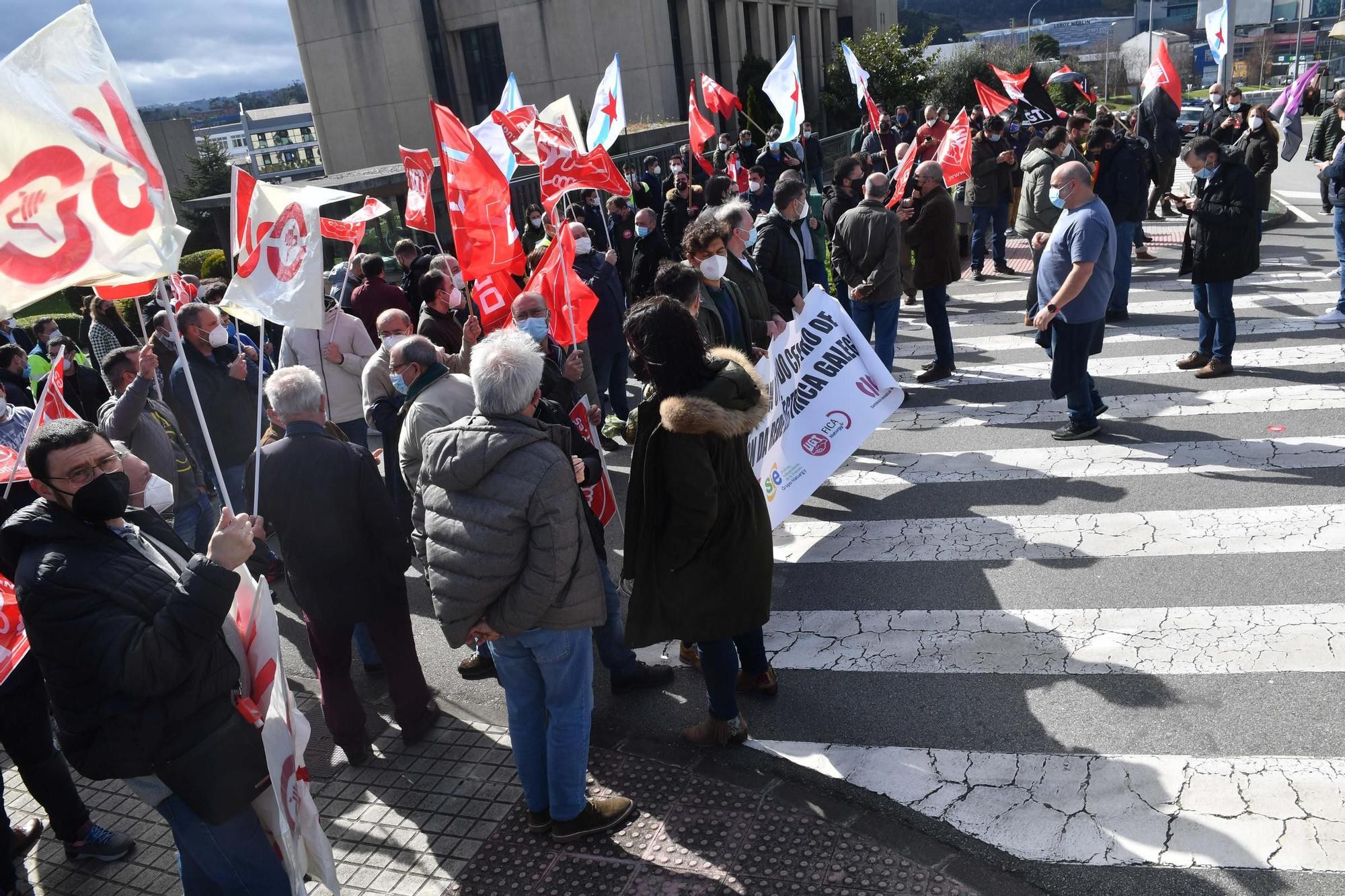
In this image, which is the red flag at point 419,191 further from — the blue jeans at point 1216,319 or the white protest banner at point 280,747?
the blue jeans at point 1216,319

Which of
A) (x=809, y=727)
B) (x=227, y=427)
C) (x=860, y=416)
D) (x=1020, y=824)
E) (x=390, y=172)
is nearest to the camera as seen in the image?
(x=1020, y=824)

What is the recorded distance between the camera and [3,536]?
2965mm

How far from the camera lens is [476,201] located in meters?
6.79

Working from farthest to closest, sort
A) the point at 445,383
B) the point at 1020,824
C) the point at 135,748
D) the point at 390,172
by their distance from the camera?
the point at 390,172, the point at 445,383, the point at 1020,824, the point at 135,748

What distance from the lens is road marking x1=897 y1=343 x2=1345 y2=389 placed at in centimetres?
834

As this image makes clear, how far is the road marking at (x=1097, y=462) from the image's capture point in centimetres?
648

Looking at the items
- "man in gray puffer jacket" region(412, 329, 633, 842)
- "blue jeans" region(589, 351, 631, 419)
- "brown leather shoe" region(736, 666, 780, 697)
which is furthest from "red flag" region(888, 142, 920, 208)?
"man in gray puffer jacket" region(412, 329, 633, 842)

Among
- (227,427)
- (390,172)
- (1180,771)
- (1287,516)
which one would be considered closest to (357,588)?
(227,427)

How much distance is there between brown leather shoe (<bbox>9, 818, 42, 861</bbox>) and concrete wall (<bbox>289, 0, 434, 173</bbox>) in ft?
139

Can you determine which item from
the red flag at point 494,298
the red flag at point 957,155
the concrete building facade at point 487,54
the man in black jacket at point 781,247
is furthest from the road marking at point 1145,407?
the concrete building facade at point 487,54

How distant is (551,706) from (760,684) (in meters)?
1.29

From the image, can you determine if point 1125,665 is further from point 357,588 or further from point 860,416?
point 357,588

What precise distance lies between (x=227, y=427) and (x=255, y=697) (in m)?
3.88

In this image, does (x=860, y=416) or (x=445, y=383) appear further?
(x=860, y=416)
